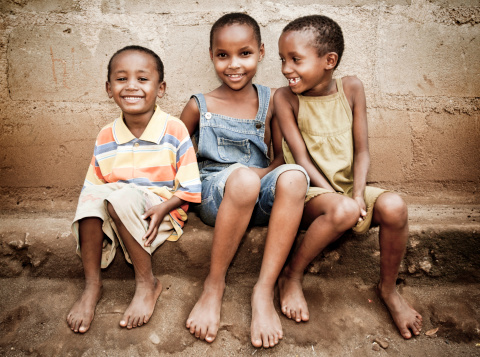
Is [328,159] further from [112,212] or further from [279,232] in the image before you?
[112,212]

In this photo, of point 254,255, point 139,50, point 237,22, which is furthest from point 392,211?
point 139,50

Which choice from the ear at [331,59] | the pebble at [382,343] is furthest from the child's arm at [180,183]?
the pebble at [382,343]

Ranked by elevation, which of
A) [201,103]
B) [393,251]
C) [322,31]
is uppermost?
[322,31]

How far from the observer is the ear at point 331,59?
1.76m

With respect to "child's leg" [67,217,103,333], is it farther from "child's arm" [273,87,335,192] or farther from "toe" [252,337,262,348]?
"child's arm" [273,87,335,192]

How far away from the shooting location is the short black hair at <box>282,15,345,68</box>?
5.66 ft

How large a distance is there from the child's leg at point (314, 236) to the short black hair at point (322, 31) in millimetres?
762

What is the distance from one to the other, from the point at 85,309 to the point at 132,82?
1100 mm

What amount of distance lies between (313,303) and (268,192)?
1.91ft

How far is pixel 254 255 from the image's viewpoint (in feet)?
5.83

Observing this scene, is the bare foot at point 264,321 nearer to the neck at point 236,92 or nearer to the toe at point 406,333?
the toe at point 406,333

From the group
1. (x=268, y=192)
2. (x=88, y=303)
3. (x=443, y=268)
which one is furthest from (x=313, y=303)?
(x=88, y=303)

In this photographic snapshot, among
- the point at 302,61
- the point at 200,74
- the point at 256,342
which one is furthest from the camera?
the point at 200,74

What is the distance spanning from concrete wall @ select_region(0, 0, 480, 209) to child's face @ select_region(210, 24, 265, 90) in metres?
0.31
